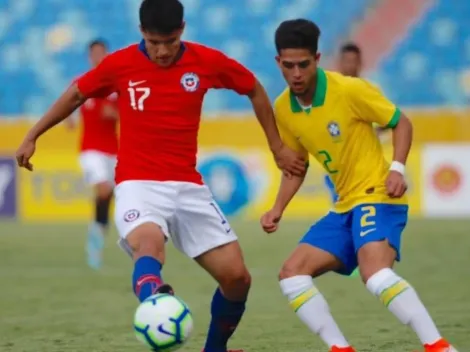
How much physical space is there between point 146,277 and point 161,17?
1.23 metres

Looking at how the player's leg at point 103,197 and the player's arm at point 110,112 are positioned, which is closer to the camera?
the player's leg at point 103,197

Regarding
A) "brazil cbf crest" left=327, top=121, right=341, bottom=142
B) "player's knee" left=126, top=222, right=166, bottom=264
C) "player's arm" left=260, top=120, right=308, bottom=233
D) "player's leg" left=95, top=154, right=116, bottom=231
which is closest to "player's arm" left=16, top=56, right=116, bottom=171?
"player's knee" left=126, top=222, right=166, bottom=264

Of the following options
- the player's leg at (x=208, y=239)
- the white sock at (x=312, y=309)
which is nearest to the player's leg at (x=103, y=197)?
the player's leg at (x=208, y=239)

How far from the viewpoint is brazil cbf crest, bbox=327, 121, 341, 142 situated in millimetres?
5914

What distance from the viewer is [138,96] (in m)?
5.86

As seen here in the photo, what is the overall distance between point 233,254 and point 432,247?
22.9 feet

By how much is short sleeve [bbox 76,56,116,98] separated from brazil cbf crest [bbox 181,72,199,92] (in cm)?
35

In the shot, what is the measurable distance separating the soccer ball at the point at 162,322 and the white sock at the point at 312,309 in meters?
0.70

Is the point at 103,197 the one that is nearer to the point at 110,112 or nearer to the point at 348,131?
the point at 110,112

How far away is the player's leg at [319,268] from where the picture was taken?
5699 mm

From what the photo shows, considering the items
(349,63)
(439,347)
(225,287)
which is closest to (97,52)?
(349,63)

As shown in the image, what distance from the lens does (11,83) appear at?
774 inches

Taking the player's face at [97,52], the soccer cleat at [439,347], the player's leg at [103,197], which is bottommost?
the player's leg at [103,197]

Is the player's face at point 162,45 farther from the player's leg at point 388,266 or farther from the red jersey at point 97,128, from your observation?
the red jersey at point 97,128
